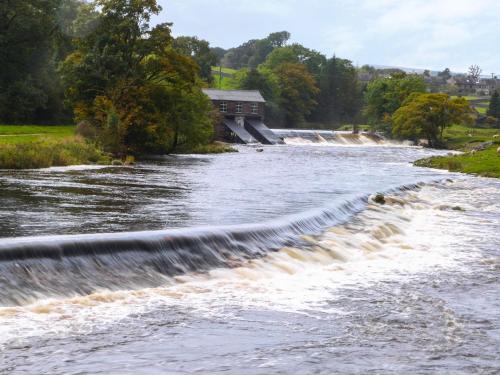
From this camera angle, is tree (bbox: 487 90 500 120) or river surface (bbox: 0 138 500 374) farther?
tree (bbox: 487 90 500 120)

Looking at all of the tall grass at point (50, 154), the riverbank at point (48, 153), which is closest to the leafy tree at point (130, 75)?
the riverbank at point (48, 153)

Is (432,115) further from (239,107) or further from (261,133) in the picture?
(239,107)

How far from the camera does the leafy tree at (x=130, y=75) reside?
50.9 m

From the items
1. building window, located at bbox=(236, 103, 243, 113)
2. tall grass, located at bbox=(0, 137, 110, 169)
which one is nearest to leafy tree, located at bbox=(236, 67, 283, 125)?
building window, located at bbox=(236, 103, 243, 113)

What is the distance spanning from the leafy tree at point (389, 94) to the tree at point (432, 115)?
2026cm

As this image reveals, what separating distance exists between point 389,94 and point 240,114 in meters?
28.1

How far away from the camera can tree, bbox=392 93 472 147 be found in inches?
3561

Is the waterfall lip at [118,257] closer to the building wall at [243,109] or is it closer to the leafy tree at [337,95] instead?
the building wall at [243,109]

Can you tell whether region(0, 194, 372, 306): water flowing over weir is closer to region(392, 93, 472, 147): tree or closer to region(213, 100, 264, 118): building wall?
region(392, 93, 472, 147): tree

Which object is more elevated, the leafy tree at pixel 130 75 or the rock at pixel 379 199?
the leafy tree at pixel 130 75

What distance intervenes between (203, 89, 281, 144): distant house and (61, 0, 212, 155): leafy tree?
41.7 metres

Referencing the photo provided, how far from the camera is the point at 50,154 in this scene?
119ft

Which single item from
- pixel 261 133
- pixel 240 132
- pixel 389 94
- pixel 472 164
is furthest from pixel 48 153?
pixel 389 94

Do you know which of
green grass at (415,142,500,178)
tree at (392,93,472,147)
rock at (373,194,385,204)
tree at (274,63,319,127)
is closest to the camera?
rock at (373,194,385,204)
